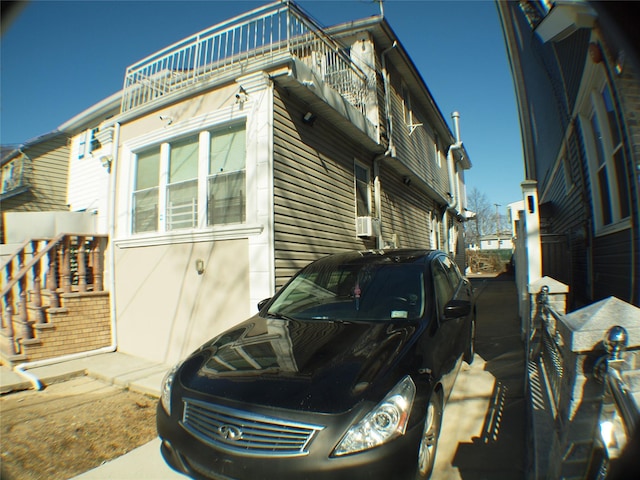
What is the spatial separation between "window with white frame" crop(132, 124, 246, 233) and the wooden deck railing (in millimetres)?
1094

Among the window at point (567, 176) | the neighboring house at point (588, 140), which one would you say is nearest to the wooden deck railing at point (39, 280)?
the neighboring house at point (588, 140)

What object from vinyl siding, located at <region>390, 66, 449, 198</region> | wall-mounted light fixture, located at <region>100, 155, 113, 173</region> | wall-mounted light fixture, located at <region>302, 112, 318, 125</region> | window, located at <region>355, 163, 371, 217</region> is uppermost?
vinyl siding, located at <region>390, 66, 449, 198</region>

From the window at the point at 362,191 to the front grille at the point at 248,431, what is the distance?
19.8ft

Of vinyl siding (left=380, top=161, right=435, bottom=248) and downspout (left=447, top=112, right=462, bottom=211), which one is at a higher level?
downspout (left=447, top=112, right=462, bottom=211)

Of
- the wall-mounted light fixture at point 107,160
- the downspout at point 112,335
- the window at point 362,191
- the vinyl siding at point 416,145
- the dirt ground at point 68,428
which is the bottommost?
the dirt ground at point 68,428

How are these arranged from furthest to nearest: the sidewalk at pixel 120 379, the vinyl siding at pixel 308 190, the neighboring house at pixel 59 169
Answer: the neighboring house at pixel 59 169, the vinyl siding at pixel 308 190, the sidewalk at pixel 120 379

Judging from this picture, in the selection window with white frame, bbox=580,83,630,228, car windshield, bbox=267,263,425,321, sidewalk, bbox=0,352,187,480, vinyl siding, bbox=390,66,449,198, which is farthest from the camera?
vinyl siding, bbox=390,66,449,198

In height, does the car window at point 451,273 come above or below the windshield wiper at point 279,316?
above

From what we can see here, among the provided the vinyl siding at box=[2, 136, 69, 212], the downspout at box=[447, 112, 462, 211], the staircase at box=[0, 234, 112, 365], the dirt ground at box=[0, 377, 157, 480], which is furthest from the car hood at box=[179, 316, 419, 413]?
the downspout at box=[447, 112, 462, 211]

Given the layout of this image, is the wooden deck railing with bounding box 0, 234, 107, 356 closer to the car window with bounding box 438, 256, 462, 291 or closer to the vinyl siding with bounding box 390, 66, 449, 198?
the car window with bounding box 438, 256, 462, 291

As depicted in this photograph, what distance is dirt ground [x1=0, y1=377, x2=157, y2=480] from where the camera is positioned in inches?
114

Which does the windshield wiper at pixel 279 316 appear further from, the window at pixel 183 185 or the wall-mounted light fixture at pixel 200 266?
the window at pixel 183 185

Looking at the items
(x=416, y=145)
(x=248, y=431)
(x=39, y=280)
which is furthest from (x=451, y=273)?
(x=416, y=145)

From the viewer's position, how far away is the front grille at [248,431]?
1.85 metres
